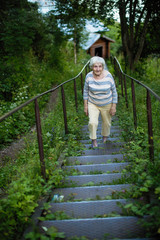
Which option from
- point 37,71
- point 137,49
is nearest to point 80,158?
point 37,71

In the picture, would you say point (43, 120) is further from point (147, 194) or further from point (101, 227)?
point (101, 227)

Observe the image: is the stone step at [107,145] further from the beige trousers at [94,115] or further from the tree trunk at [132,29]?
the tree trunk at [132,29]

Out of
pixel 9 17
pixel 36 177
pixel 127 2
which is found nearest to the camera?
pixel 36 177

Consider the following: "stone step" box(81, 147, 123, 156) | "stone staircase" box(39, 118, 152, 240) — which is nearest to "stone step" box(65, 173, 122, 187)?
"stone staircase" box(39, 118, 152, 240)

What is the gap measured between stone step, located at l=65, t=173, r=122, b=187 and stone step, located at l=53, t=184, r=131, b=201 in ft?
0.47

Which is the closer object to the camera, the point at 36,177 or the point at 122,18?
the point at 36,177

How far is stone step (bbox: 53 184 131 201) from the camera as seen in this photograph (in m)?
2.55

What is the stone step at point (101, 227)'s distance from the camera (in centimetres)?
193

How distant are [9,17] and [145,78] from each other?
664 cm

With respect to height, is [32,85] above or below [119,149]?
above

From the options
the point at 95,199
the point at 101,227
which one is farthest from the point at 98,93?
the point at 101,227

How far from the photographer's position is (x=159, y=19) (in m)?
11.2

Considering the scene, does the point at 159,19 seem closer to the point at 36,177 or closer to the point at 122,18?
the point at 122,18

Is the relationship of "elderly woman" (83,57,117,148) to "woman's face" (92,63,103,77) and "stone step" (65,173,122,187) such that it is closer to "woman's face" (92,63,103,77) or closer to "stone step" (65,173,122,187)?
"woman's face" (92,63,103,77)
